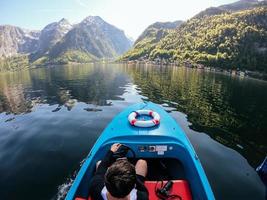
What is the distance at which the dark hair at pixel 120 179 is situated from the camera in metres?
3.79

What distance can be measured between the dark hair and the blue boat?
2149 millimetres

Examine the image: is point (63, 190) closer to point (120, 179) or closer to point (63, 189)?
point (63, 189)

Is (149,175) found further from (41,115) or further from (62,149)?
(41,115)

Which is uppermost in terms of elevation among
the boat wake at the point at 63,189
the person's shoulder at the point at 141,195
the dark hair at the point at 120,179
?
the dark hair at the point at 120,179

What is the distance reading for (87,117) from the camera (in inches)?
843

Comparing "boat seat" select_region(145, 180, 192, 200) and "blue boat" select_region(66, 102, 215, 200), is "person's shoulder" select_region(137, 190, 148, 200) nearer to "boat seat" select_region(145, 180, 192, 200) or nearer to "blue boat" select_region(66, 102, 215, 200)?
"boat seat" select_region(145, 180, 192, 200)

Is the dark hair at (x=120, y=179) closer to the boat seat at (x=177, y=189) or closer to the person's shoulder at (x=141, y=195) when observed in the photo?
the person's shoulder at (x=141, y=195)

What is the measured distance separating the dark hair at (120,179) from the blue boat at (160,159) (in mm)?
2149

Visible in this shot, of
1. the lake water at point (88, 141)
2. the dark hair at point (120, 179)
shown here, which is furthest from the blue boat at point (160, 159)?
the lake water at point (88, 141)

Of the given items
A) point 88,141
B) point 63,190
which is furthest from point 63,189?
point 88,141

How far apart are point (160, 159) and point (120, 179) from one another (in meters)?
4.73

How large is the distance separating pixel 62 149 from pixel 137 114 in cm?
638

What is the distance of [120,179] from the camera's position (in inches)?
149

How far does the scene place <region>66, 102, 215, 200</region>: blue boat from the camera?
6227 mm
